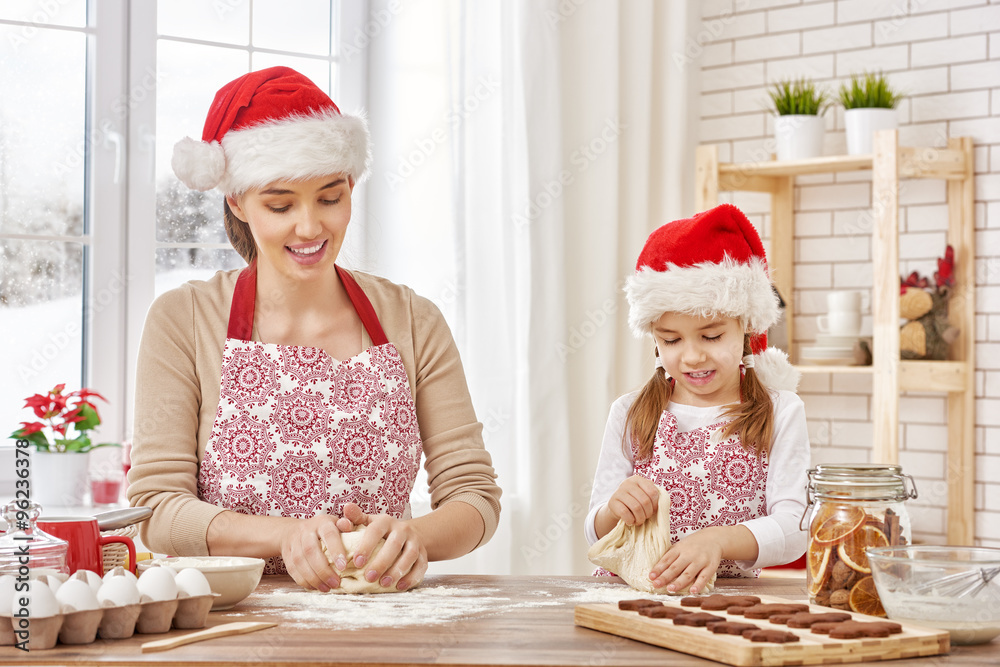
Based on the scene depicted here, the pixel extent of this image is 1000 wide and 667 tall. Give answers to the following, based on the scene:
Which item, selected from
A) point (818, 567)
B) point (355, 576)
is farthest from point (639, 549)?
point (355, 576)

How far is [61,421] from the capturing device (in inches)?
120

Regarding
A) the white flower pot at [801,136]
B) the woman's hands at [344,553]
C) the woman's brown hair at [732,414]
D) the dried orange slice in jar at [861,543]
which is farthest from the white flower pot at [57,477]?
the white flower pot at [801,136]

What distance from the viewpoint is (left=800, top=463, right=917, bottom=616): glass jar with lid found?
136cm

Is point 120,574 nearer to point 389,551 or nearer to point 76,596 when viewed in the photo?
point 76,596

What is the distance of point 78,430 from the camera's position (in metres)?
3.01

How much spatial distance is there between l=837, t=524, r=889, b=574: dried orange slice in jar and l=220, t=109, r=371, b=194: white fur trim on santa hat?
1.05 meters

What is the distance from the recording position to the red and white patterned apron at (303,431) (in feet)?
6.03

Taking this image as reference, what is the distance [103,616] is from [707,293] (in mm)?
1135

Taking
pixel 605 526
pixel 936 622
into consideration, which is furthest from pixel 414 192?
pixel 936 622

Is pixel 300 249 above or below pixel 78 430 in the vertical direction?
above

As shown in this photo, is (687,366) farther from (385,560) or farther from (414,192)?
(414,192)

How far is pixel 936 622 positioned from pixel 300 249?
3.82ft

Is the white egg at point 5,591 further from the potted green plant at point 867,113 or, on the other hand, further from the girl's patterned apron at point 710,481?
the potted green plant at point 867,113

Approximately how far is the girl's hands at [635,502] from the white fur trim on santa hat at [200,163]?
0.90 m
